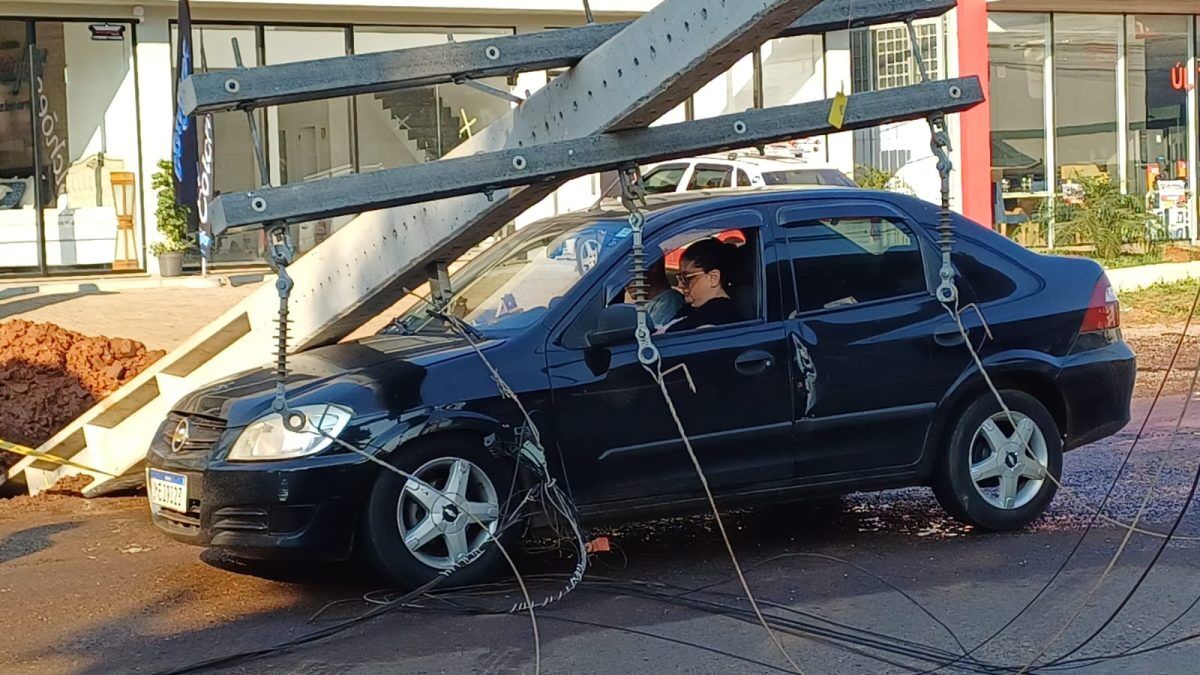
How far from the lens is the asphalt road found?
5.48 meters

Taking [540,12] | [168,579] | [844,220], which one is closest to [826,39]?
[540,12]

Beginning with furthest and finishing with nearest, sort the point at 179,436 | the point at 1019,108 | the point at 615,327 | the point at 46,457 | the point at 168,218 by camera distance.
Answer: the point at 1019,108 < the point at 168,218 < the point at 46,457 < the point at 179,436 < the point at 615,327

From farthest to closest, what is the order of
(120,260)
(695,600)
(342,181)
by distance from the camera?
(120,260) < (695,600) < (342,181)

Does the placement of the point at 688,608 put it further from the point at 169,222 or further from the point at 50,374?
the point at 169,222

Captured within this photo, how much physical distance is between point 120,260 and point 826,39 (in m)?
11.2

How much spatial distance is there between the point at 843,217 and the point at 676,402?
1311 mm

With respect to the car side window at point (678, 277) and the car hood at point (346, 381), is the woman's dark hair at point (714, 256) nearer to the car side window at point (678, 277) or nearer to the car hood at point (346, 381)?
the car side window at point (678, 277)

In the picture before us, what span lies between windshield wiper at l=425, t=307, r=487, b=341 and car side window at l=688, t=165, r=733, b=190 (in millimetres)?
12881

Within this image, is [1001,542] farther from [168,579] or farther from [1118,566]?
[168,579]

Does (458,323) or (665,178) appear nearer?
(458,323)

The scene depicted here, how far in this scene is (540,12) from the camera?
21.7m

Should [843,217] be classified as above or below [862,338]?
Answer: above

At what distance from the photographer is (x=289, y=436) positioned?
241 inches

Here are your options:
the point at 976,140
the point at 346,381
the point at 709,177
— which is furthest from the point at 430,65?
the point at 976,140
